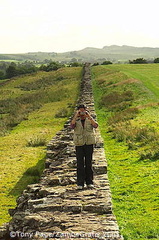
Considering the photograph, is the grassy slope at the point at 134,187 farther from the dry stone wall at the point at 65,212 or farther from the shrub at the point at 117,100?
the shrub at the point at 117,100

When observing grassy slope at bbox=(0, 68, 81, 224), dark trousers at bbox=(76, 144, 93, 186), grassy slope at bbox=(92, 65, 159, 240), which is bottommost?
grassy slope at bbox=(0, 68, 81, 224)

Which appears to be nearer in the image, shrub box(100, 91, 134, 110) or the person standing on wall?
the person standing on wall

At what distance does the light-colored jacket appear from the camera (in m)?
9.66

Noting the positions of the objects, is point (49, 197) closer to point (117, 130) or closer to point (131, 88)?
point (117, 130)

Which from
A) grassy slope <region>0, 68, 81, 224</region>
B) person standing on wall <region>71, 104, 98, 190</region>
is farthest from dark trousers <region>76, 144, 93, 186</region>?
A: grassy slope <region>0, 68, 81, 224</region>

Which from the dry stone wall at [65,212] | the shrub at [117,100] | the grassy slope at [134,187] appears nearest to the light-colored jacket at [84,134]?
the dry stone wall at [65,212]

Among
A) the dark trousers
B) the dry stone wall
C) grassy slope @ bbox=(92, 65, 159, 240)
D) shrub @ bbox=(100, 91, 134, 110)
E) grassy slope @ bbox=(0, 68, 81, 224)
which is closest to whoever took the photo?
the dry stone wall

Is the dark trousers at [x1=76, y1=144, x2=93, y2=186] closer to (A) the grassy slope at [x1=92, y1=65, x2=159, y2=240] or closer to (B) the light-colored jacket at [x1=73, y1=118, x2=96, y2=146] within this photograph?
(B) the light-colored jacket at [x1=73, y1=118, x2=96, y2=146]

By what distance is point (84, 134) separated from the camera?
970 cm

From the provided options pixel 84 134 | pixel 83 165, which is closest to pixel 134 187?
pixel 83 165

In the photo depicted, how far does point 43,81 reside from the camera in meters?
69.1

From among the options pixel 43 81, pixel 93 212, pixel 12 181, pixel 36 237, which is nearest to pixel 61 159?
pixel 12 181

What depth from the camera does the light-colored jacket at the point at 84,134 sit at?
380 inches

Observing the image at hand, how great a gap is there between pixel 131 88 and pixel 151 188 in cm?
2887
